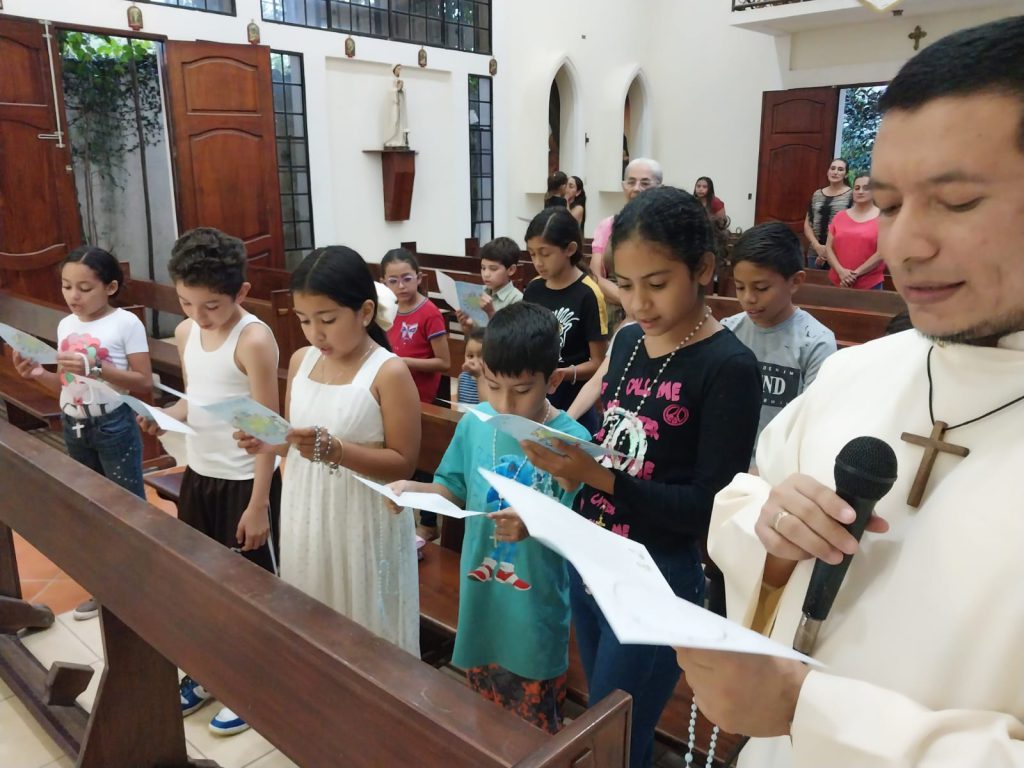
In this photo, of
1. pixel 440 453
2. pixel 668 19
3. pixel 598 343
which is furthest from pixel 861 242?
pixel 668 19

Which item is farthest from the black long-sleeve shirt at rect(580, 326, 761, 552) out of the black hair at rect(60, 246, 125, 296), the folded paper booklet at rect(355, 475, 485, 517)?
the black hair at rect(60, 246, 125, 296)

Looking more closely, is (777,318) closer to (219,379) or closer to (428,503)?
(428,503)

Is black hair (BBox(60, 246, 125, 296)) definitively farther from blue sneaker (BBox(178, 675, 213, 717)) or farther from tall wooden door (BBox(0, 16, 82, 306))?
tall wooden door (BBox(0, 16, 82, 306))

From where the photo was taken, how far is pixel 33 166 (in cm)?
582

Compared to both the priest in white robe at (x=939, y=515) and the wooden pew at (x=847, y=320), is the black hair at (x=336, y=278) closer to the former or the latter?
the priest in white robe at (x=939, y=515)

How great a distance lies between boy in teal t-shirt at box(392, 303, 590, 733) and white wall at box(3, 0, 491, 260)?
6325mm

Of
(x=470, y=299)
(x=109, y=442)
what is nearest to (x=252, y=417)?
(x=109, y=442)

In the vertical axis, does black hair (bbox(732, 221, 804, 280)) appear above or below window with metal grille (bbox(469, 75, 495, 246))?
below

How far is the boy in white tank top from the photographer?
215 cm

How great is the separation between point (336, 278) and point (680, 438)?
2.89 feet

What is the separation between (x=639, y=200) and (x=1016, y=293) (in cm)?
80

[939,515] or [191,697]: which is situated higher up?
[939,515]

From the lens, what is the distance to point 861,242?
15.9 ft

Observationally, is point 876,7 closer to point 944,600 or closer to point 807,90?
point 807,90
